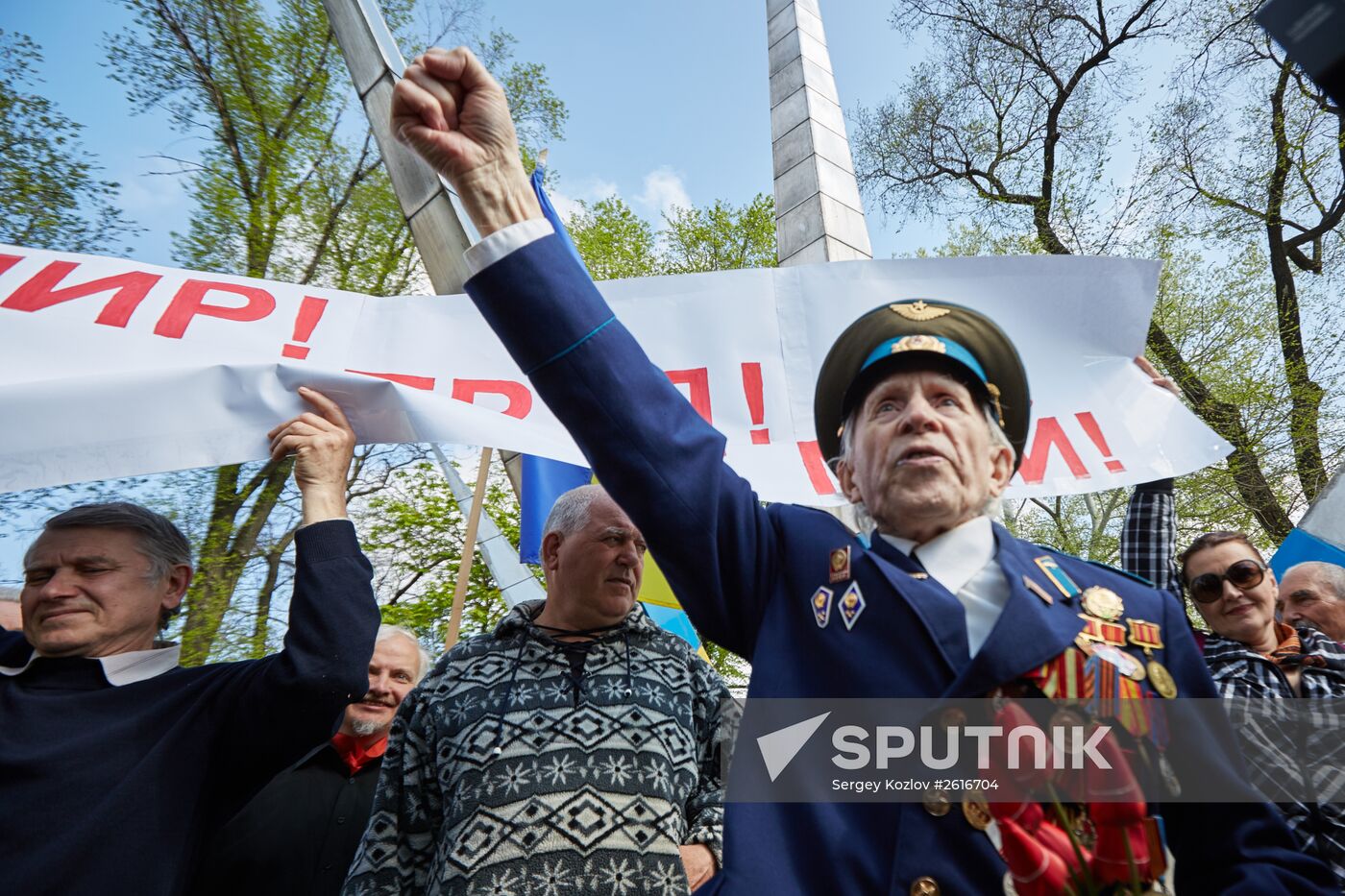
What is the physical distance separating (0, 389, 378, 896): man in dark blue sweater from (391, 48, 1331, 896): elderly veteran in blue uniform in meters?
1.08

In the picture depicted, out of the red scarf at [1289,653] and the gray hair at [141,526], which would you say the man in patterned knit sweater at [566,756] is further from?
the red scarf at [1289,653]

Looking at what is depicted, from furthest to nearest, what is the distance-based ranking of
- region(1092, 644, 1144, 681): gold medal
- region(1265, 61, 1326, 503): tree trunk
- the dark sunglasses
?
region(1265, 61, 1326, 503): tree trunk → the dark sunglasses → region(1092, 644, 1144, 681): gold medal

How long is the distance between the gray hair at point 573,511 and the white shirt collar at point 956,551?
1.48m

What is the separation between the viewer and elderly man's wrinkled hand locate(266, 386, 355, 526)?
7.07ft

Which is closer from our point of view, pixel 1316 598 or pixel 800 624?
pixel 800 624

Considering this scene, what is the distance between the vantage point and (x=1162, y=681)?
4.33 feet

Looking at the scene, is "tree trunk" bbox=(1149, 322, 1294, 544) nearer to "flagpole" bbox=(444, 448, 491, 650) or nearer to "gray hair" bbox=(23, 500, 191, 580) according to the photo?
"flagpole" bbox=(444, 448, 491, 650)

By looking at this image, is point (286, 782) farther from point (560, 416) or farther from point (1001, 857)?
point (1001, 857)

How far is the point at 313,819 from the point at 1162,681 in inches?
97.6

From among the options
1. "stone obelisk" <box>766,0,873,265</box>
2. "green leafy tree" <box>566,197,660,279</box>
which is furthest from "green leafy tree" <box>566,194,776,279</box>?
"stone obelisk" <box>766,0,873,265</box>

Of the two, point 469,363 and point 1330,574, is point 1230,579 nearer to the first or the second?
point 1330,574

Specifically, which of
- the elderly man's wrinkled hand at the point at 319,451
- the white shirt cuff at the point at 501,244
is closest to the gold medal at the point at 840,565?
the white shirt cuff at the point at 501,244

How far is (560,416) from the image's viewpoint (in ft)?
4.20

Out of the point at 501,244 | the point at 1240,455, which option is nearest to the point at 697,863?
the point at 501,244
